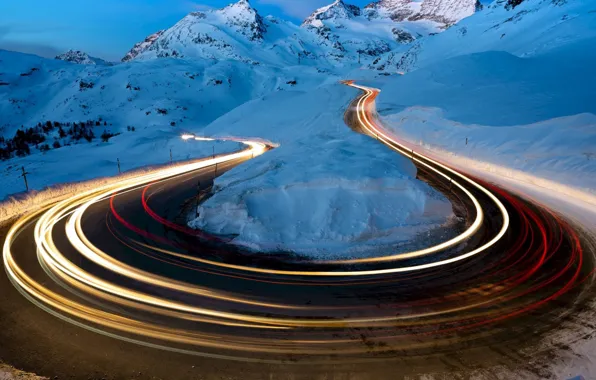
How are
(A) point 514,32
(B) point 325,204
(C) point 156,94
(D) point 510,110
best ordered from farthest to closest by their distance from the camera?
(C) point 156,94 < (A) point 514,32 < (D) point 510,110 < (B) point 325,204

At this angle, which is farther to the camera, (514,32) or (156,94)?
(156,94)

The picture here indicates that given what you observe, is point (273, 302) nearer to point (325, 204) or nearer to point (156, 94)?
point (325, 204)

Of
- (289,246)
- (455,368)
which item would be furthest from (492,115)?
(455,368)

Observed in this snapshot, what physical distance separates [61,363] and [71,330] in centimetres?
116

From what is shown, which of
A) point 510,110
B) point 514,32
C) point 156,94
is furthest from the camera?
point 156,94

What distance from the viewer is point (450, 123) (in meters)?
34.6

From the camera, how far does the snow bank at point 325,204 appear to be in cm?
1441

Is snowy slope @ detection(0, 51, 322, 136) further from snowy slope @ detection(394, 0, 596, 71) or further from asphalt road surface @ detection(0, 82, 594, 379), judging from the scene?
asphalt road surface @ detection(0, 82, 594, 379)

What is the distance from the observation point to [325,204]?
615 inches

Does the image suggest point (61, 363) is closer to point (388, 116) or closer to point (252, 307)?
point (252, 307)

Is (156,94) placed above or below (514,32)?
above

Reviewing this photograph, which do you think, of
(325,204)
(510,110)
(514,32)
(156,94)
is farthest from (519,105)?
(156,94)

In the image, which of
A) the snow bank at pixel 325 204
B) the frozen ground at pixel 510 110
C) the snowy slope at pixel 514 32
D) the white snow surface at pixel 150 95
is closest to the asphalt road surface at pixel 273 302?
the snow bank at pixel 325 204

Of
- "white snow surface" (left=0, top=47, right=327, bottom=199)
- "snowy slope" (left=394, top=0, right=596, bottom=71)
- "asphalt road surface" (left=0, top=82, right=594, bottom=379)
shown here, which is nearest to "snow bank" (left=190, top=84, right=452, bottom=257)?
"asphalt road surface" (left=0, top=82, right=594, bottom=379)
